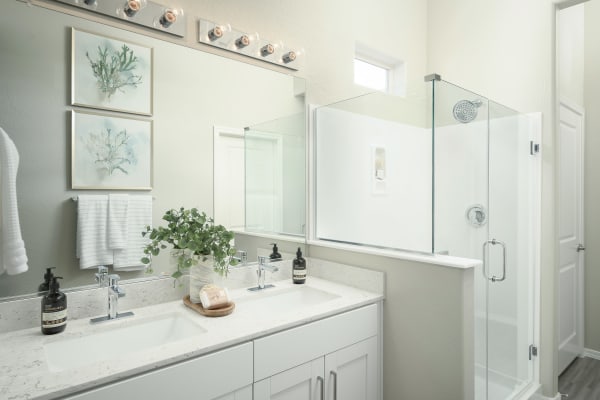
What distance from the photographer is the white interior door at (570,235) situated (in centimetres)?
271

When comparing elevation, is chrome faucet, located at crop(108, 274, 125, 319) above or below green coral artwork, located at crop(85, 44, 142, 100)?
below

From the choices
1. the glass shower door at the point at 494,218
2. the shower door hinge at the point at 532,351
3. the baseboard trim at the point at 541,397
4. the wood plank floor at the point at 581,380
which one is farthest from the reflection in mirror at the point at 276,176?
the wood plank floor at the point at 581,380

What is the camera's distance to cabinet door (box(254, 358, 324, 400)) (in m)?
1.29

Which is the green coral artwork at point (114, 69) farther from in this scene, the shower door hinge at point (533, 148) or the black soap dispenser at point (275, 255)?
the shower door hinge at point (533, 148)

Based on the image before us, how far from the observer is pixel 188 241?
5.05 ft

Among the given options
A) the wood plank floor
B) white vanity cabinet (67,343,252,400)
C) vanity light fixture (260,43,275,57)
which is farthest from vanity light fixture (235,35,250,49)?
the wood plank floor

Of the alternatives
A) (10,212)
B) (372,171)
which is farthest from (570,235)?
(10,212)

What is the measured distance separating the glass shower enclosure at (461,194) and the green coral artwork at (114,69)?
3.47 ft

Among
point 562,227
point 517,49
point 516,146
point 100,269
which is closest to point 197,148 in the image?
point 100,269

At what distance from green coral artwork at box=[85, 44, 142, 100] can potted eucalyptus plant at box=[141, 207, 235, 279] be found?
22.0 inches

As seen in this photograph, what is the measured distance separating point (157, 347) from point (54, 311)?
41 cm

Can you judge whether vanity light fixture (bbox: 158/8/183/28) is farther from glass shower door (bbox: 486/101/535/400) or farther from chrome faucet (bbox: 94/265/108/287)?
glass shower door (bbox: 486/101/535/400)

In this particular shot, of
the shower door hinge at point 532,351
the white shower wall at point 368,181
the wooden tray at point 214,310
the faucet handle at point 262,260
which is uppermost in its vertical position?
the white shower wall at point 368,181

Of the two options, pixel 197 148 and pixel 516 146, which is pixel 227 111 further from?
pixel 516 146
